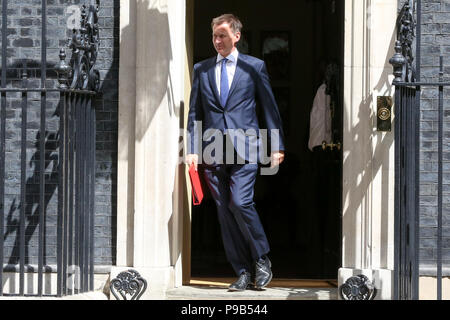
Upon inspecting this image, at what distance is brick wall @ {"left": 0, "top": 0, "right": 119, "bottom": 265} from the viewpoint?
780 centimetres

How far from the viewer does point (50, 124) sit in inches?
311

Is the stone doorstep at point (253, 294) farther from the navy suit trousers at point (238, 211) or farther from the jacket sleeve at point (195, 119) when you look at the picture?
the jacket sleeve at point (195, 119)

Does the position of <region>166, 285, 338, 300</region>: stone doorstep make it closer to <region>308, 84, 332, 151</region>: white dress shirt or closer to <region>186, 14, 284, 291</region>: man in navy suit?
<region>186, 14, 284, 291</region>: man in navy suit

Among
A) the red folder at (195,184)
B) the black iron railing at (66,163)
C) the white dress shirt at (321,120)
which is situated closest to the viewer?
the black iron railing at (66,163)

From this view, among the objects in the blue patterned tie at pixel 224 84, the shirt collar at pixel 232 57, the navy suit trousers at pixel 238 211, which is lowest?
the navy suit trousers at pixel 238 211

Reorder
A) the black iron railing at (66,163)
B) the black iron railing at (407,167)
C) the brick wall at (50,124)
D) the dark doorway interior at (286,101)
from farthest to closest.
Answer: the dark doorway interior at (286,101)
the brick wall at (50,124)
the black iron railing at (66,163)
the black iron railing at (407,167)

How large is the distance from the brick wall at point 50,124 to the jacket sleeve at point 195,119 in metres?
0.60

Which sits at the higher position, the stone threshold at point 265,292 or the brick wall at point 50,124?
the brick wall at point 50,124

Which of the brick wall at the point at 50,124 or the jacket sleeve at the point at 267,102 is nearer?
the jacket sleeve at the point at 267,102

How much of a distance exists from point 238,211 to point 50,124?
66.8 inches

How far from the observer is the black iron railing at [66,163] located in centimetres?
713

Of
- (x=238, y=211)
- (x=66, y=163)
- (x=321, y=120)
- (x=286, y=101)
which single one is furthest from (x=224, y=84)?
(x=286, y=101)

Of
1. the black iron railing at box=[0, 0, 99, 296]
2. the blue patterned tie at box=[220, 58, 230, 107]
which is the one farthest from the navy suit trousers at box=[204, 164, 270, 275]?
the black iron railing at box=[0, 0, 99, 296]

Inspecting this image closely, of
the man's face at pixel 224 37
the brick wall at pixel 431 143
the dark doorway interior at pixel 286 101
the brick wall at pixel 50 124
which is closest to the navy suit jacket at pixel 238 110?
the man's face at pixel 224 37
